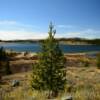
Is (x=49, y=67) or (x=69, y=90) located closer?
(x=49, y=67)

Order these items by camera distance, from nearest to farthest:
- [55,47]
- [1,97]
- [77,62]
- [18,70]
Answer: [1,97] < [55,47] < [18,70] < [77,62]

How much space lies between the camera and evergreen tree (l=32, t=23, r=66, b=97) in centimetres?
1553

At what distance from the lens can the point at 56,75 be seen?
16.0 metres

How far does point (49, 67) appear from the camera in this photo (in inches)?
621

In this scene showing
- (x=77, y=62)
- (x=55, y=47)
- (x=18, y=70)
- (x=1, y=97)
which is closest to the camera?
(x=1, y=97)

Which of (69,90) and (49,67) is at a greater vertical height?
(49,67)

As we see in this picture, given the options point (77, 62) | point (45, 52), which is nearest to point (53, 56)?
point (45, 52)

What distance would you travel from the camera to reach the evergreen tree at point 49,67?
15531mm

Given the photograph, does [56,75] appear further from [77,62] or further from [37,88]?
[77,62]

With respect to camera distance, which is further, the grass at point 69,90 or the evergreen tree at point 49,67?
the evergreen tree at point 49,67

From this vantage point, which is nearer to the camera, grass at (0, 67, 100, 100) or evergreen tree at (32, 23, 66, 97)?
grass at (0, 67, 100, 100)

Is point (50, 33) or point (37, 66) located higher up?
point (50, 33)

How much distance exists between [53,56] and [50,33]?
4.44 ft

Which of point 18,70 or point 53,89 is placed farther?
point 18,70
